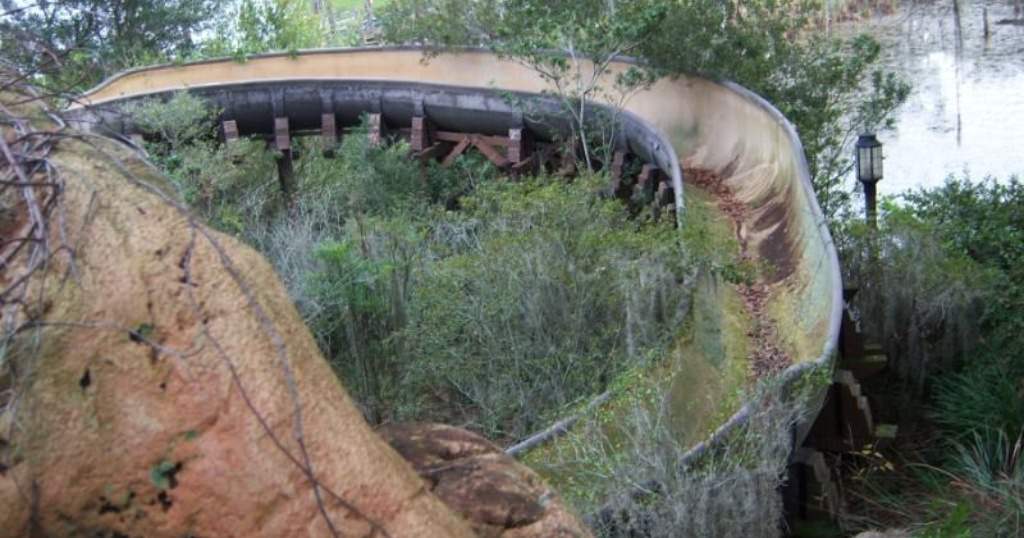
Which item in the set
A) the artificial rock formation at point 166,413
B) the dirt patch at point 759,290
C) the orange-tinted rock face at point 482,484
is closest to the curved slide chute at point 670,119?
the dirt patch at point 759,290

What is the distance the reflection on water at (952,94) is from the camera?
25.6m

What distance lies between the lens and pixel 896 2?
38.0 m

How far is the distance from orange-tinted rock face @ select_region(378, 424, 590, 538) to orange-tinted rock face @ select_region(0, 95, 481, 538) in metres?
0.48

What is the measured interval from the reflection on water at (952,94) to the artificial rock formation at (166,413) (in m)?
20.7

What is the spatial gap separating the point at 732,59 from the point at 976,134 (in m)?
12.5

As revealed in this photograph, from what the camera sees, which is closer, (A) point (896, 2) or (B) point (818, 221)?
(B) point (818, 221)

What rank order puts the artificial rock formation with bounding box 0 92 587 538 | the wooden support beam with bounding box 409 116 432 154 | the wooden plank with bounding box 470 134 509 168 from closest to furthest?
1. the artificial rock formation with bounding box 0 92 587 538
2. the wooden plank with bounding box 470 134 509 168
3. the wooden support beam with bounding box 409 116 432 154

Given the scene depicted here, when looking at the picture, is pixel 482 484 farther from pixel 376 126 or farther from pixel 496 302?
pixel 376 126

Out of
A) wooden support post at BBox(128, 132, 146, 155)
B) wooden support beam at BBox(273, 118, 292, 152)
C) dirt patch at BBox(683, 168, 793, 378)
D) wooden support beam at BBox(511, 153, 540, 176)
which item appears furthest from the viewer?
wooden support beam at BBox(273, 118, 292, 152)

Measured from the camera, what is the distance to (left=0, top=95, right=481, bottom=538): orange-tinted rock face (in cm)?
325

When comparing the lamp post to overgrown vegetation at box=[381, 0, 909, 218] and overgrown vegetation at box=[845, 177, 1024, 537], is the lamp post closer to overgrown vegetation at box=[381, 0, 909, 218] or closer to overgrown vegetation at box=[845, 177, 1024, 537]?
overgrown vegetation at box=[845, 177, 1024, 537]

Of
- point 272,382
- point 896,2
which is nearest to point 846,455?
point 272,382

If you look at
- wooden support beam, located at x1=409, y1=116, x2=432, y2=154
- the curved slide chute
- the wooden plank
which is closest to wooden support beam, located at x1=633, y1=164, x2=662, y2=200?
the curved slide chute

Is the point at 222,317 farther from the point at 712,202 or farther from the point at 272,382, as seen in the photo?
the point at 712,202
